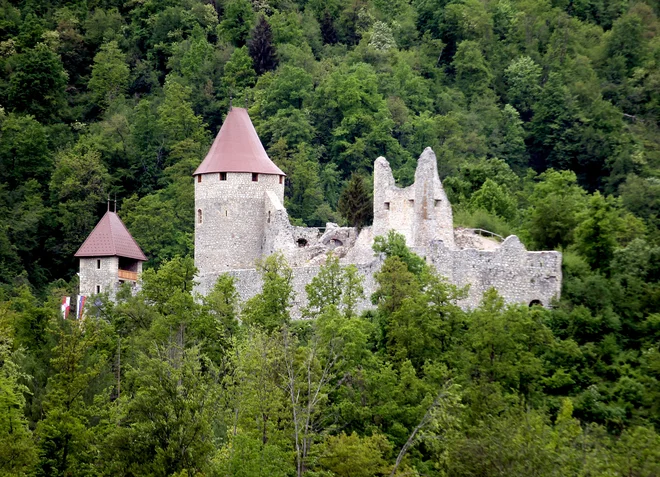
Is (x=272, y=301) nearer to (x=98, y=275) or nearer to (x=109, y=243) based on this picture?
(x=98, y=275)

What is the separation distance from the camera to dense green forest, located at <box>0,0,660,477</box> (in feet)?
170

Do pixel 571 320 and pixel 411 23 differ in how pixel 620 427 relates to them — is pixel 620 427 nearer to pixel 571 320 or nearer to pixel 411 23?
pixel 571 320

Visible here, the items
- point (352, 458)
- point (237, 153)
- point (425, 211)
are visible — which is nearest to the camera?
point (352, 458)

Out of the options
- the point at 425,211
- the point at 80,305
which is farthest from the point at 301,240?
the point at 80,305

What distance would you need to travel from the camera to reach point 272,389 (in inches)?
2063

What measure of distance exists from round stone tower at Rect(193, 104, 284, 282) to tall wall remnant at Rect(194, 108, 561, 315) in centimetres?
3

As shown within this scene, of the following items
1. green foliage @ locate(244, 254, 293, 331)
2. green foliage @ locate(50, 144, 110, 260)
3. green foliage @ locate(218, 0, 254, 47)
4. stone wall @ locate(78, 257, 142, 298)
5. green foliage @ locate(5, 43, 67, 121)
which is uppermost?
green foliage @ locate(218, 0, 254, 47)

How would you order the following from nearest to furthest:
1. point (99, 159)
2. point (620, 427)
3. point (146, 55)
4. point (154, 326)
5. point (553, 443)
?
point (553, 443), point (620, 427), point (154, 326), point (99, 159), point (146, 55)

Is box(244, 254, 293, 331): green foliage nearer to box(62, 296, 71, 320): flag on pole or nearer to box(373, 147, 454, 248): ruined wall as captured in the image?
box(373, 147, 454, 248): ruined wall

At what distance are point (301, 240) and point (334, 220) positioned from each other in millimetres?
16684

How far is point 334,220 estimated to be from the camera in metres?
83.2

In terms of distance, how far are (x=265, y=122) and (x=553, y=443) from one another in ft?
134

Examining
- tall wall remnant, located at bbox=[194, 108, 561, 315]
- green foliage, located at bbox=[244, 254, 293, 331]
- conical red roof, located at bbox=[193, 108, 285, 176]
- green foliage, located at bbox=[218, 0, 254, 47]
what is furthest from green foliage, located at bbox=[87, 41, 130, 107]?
green foliage, located at bbox=[244, 254, 293, 331]

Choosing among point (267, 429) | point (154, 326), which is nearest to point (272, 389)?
point (267, 429)
